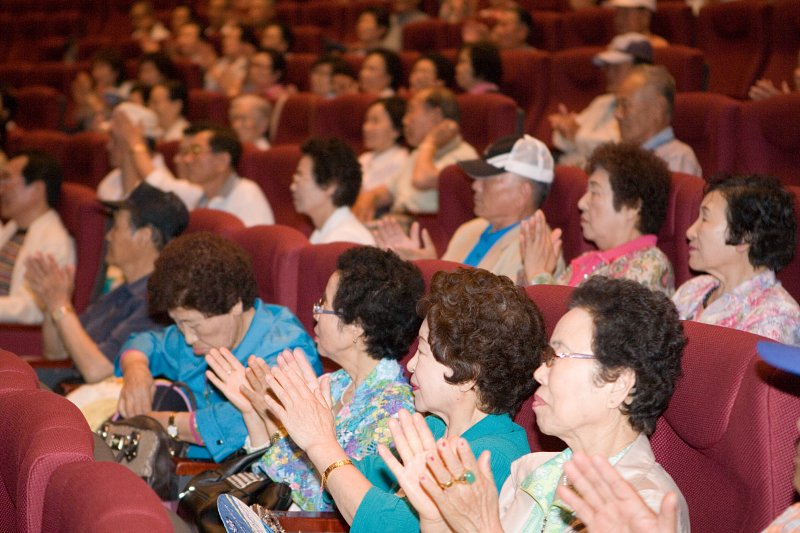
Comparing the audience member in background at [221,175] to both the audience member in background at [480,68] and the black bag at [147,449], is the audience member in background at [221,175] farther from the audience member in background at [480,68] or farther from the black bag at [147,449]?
the black bag at [147,449]

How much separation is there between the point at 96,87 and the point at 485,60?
3.59m

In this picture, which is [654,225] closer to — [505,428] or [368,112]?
[505,428]

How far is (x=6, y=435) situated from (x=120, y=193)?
3.49 metres

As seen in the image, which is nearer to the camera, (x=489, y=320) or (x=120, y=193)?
(x=489, y=320)

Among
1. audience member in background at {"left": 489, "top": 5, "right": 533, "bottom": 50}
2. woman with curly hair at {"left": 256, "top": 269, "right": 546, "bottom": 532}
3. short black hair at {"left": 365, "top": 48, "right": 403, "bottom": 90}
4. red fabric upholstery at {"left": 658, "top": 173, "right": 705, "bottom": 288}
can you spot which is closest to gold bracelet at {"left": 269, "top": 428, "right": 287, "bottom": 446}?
woman with curly hair at {"left": 256, "top": 269, "right": 546, "bottom": 532}

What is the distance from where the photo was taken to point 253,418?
2221mm

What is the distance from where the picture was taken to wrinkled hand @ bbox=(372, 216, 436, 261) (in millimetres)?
3291

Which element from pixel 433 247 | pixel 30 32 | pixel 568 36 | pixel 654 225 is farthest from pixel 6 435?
pixel 30 32

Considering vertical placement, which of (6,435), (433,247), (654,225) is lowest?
(433,247)

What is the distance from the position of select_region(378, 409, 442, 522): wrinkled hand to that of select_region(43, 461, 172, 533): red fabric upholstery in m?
0.37

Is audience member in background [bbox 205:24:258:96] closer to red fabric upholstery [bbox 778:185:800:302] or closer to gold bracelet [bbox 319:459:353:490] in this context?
red fabric upholstery [bbox 778:185:800:302]

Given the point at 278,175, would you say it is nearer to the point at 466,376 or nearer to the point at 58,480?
the point at 466,376

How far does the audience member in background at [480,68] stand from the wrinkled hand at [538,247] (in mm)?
2378

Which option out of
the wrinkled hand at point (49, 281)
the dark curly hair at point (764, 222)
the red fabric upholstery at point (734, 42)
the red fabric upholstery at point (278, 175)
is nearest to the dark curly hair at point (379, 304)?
the dark curly hair at point (764, 222)
